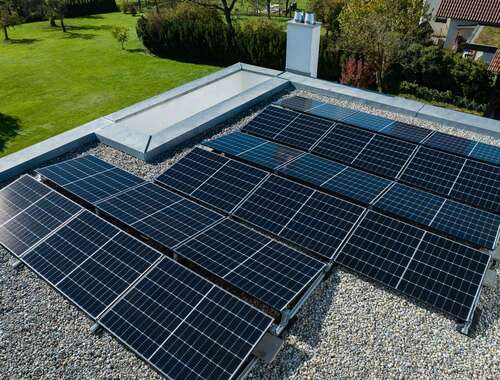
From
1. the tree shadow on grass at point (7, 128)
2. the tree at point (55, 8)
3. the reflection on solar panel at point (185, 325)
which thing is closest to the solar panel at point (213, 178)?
the reflection on solar panel at point (185, 325)

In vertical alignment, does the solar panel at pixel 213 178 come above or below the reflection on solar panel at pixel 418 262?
above

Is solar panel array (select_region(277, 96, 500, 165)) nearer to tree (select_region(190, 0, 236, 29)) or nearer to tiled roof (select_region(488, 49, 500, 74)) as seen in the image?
tiled roof (select_region(488, 49, 500, 74))

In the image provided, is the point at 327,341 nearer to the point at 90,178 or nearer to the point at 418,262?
the point at 418,262

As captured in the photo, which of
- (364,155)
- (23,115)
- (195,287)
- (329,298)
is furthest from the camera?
(23,115)

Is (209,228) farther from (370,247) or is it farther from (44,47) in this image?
(44,47)

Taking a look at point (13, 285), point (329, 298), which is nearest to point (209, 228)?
point (329, 298)

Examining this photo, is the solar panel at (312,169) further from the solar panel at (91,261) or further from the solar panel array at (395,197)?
the solar panel at (91,261)
